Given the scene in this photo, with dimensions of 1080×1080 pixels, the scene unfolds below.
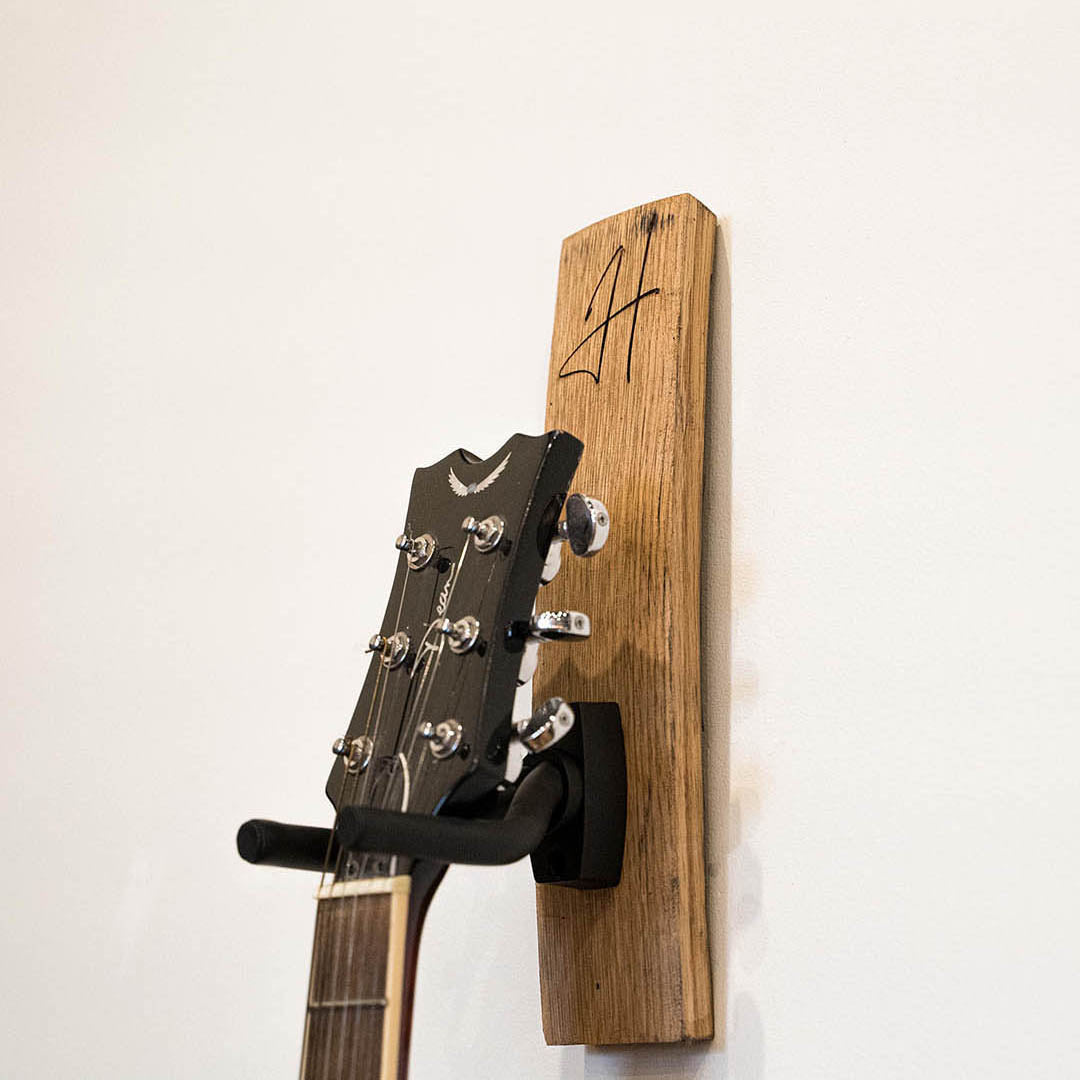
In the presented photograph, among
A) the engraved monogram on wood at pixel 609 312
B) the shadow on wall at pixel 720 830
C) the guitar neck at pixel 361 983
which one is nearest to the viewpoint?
the guitar neck at pixel 361 983

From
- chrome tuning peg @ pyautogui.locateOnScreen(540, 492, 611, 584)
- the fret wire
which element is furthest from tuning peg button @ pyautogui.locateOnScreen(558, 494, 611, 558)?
the fret wire

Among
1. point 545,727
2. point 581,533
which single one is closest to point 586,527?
point 581,533

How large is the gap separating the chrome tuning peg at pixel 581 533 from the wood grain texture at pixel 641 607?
0.05m

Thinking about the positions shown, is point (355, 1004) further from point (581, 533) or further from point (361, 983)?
point (581, 533)

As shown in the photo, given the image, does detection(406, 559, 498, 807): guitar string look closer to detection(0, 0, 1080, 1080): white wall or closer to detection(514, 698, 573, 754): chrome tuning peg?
detection(514, 698, 573, 754): chrome tuning peg

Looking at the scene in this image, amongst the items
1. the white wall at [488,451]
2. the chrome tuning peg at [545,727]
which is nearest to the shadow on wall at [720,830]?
the white wall at [488,451]

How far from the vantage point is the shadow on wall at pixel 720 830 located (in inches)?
26.0

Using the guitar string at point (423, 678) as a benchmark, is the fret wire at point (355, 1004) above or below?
below

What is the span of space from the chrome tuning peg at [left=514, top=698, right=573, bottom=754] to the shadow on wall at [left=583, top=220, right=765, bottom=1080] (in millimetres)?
115

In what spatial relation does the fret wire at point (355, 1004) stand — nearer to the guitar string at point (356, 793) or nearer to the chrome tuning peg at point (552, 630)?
the guitar string at point (356, 793)

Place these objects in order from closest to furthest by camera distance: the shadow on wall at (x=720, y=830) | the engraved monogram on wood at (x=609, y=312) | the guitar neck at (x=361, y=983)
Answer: the guitar neck at (x=361, y=983) → the shadow on wall at (x=720, y=830) → the engraved monogram on wood at (x=609, y=312)

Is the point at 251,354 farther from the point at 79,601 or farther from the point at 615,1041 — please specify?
the point at 615,1041

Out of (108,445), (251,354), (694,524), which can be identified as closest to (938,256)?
(694,524)

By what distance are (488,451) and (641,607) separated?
8.9 inches
